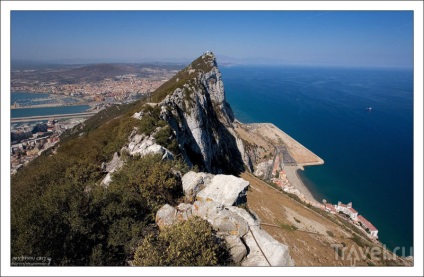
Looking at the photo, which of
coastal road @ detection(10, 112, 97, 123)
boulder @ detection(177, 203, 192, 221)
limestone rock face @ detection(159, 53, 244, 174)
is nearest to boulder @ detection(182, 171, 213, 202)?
boulder @ detection(177, 203, 192, 221)

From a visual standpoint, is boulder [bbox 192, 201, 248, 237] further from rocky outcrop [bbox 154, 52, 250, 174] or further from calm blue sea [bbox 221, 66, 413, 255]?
calm blue sea [bbox 221, 66, 413, 255]

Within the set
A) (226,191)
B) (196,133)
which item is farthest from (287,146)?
(226,191)

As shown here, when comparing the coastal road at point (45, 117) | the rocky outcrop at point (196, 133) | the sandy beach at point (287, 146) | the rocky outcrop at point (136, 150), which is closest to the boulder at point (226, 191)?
the rocky outcrop at point (136, 150)

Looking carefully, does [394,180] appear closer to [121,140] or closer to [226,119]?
[226,119]

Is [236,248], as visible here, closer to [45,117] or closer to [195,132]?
[195,132]

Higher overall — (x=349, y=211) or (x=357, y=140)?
(x=357, y=140)

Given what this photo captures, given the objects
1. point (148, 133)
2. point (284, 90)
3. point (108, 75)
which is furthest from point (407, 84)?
point (148, 133)
